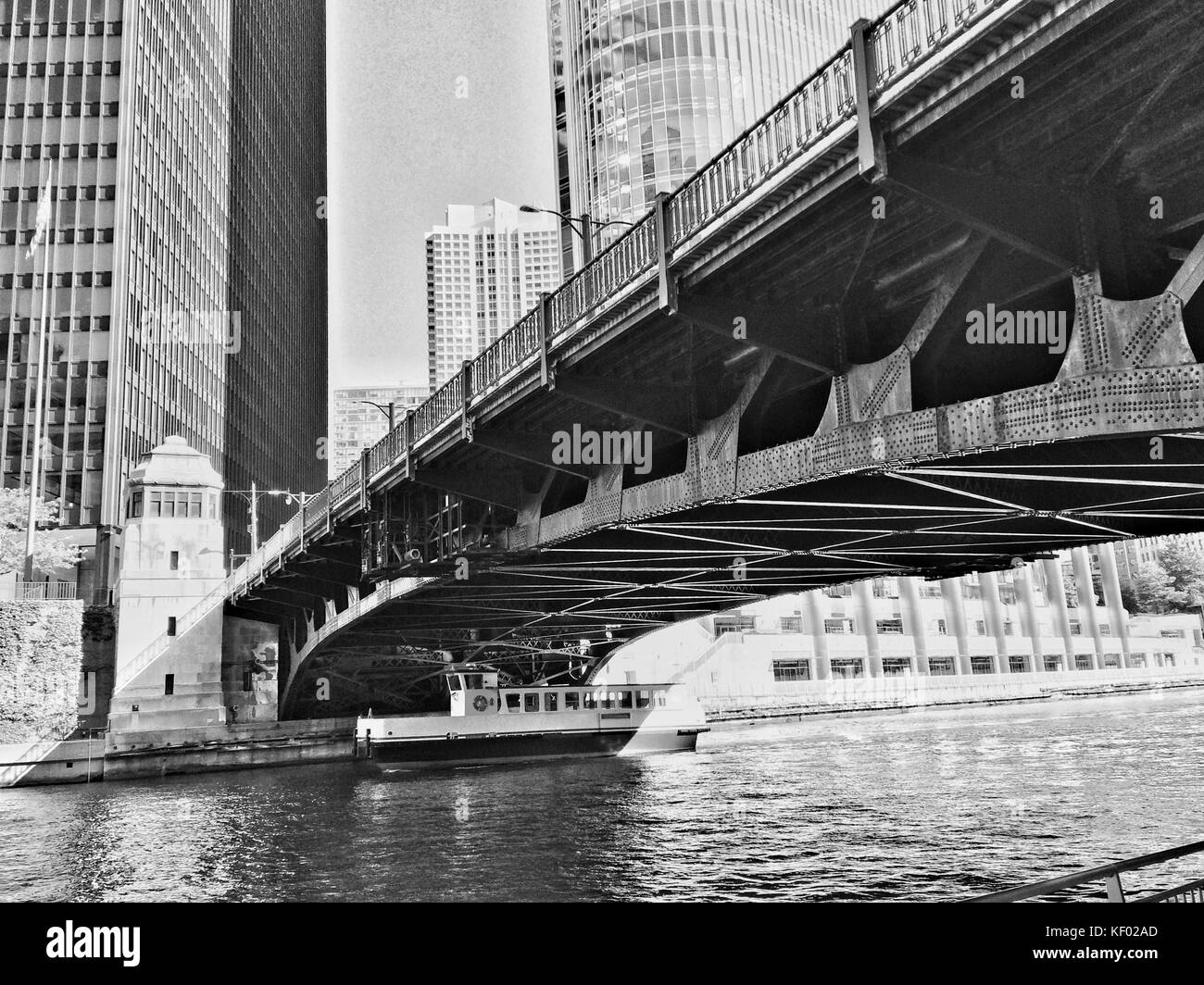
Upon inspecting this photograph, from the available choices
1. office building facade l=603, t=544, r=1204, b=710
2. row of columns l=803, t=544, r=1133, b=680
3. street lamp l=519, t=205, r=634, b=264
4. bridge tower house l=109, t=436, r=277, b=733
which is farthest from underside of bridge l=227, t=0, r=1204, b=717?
row of columns l=803, t=544, r=1133, b=680

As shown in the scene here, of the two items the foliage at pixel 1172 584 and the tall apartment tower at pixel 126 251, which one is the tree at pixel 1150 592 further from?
the tall apartment tower at pixel 126 251

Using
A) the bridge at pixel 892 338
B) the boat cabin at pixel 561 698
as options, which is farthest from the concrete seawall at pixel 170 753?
the bridge at pixel 892 338

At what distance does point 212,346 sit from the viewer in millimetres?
105125

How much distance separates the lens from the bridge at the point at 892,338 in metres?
11.6

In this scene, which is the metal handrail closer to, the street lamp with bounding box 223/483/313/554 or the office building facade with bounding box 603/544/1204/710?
the street lamp with bounding box 223/483/313/554

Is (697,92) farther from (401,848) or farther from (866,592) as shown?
(401,848)

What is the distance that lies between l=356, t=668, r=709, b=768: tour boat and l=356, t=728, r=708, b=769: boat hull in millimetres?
47

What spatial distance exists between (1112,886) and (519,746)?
51.4 metres

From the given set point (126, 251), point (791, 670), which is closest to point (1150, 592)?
point (791, 670)

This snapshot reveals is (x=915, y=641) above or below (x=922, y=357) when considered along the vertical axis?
below

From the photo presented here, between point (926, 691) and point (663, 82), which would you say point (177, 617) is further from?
point (926, 691)

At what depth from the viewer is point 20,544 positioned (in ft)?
216
